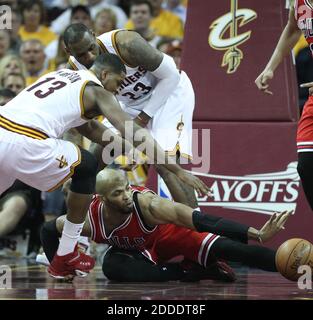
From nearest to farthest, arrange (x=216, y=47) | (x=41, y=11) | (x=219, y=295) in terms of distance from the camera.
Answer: (x=219, y=295)
(x=216, y=47)
(x=41, y=11)

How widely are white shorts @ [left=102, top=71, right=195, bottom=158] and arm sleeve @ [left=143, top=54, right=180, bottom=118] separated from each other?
0.29 feet

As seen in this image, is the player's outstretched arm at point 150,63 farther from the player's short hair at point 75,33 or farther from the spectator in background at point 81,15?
the spectator in background at point 81,15

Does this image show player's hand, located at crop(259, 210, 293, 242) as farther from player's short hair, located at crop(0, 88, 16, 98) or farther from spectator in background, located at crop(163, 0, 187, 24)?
spectator in background, located at crop(163, 0, 187, 24)

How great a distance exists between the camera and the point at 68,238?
6.16 m

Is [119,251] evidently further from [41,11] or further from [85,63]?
[41,11]

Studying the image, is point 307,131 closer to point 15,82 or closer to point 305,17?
point 305,17

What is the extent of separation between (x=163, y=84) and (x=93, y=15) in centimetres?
507

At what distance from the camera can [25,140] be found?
5762 millimetres

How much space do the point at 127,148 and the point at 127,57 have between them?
79cm

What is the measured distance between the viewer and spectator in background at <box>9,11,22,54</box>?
476 inches

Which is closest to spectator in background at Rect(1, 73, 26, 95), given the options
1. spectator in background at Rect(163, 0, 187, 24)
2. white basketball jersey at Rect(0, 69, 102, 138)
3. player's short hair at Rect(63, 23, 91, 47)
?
spectator in background at Rect(163, 0, 187, 24)

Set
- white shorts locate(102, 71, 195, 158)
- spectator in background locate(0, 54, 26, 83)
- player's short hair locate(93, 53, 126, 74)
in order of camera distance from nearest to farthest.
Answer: player's short hair locate(93, 53, 126, 74)
white shorts locate(102, 71, 195, 158)
spectator in background locate(0, 54, 26, 83)

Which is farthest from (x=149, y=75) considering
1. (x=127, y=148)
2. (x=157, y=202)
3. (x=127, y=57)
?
(x=157, y=202)

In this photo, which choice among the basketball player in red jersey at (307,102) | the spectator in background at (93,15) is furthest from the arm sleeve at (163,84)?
the spectator in background at (93,15)
